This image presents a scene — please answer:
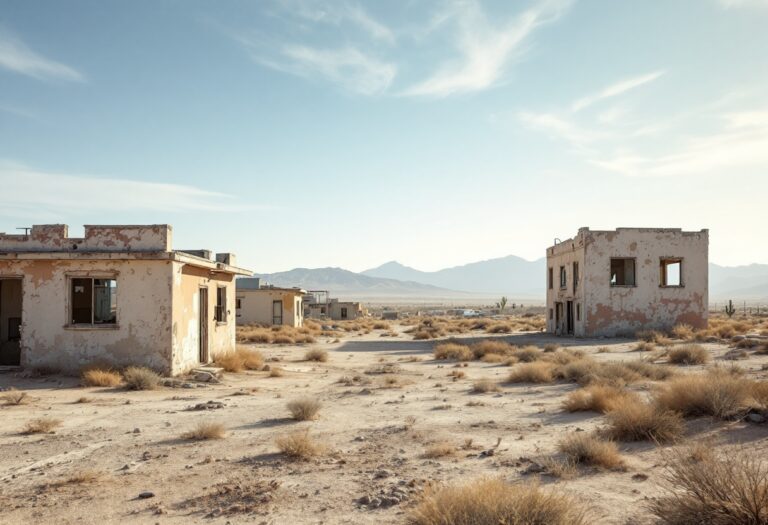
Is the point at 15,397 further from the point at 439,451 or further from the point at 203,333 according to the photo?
the point at 439,451

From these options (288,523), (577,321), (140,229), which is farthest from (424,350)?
A: (288,523)

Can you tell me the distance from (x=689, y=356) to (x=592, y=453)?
43.7ft

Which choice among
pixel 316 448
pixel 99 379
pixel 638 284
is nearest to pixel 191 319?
pixel 99 379

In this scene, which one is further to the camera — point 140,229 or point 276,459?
point 140,229

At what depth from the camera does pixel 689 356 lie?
63.2 feet

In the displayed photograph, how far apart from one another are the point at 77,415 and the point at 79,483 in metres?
4.96

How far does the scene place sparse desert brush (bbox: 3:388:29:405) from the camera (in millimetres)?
13014

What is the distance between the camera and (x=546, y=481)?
7.20 metres

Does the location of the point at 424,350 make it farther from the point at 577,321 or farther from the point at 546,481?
the point at 546,481

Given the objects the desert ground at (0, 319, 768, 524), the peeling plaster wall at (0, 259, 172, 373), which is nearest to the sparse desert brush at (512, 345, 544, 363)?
the desert ground at (0, 319, 768, 524)

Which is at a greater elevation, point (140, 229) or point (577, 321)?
point (140, 229)

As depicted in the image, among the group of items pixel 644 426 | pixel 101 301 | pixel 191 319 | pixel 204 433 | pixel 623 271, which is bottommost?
pixel 204 433

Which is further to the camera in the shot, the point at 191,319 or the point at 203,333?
the point at 203,333

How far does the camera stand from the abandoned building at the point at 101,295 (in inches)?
661
